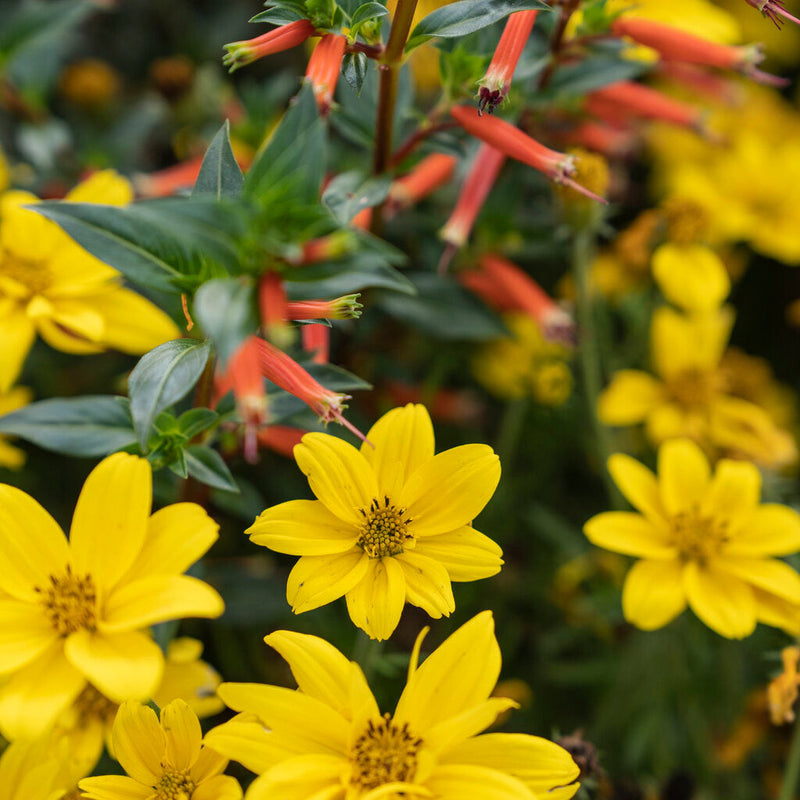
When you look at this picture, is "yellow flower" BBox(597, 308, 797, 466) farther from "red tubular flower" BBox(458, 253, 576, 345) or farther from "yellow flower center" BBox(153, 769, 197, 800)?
"yellow flower center" BBox(153, 769, 197, 800)

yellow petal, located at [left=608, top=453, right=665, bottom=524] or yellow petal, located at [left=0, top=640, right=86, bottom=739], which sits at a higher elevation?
yellow petal, located at [left=608, top=453, right=665, bottom=524]

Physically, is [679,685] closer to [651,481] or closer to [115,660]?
[651,481]

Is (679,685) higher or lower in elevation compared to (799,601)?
lower

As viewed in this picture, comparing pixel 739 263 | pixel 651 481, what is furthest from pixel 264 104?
pixel 739 263

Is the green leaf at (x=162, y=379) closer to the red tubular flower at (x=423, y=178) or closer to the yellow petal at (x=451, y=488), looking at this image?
the yellow petal at (x=451, y=488)

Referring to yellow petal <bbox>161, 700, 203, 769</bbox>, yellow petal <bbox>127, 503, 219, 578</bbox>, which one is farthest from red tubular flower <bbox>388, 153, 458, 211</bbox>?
yellow petal <bbox>161, 700, 203, 769</bbox>

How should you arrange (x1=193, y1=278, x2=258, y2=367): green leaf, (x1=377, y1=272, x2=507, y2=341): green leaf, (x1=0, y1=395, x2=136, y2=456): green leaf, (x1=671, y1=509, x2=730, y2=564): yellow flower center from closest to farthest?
(x1=193, y1=278, x2=258, y2=367): green leaf
(x1=0, y1=395, x2=136, y2=456): green leaf
(x1=671, y1=509, x2=730, y2=564): yellow flower center
(x1=377, y1=272, x2=507, y2=341): green leaf

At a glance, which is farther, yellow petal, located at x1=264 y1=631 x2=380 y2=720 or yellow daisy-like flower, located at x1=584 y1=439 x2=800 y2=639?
yellow daisy-like flower, located at x1=584 y1=439 x2=800 y2=639
